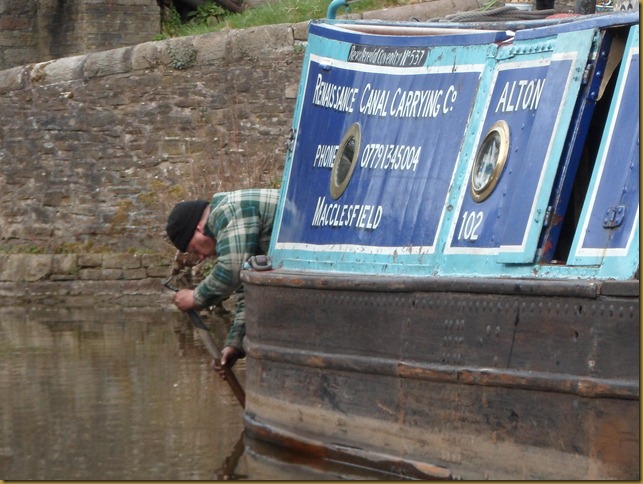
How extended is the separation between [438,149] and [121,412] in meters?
2.92

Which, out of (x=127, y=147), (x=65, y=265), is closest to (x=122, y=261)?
(x=65, y=265)

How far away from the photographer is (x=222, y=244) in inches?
275

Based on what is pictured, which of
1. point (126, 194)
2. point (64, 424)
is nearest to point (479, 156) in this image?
point (64, 424)

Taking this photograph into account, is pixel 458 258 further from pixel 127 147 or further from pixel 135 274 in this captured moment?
pixel 127 147

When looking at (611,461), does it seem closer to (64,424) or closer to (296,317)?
(296,317)

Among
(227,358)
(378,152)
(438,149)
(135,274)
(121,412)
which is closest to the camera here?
(438,149)

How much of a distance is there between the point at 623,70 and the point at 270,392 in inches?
98.3

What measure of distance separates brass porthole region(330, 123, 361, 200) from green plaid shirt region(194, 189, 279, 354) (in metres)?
0.64

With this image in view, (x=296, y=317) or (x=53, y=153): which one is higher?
(x=296, y=317)

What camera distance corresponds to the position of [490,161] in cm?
559

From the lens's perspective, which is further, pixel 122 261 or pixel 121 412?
pixel 122 261

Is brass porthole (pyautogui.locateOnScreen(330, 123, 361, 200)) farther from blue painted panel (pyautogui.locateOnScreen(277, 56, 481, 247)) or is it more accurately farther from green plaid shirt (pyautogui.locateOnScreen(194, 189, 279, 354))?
green plaid shirt (pyautogui.locateOnScreen(194, 189, 279, 354))

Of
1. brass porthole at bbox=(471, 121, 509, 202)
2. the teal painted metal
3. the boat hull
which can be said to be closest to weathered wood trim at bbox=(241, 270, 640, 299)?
the boat hull

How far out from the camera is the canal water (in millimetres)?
6434
